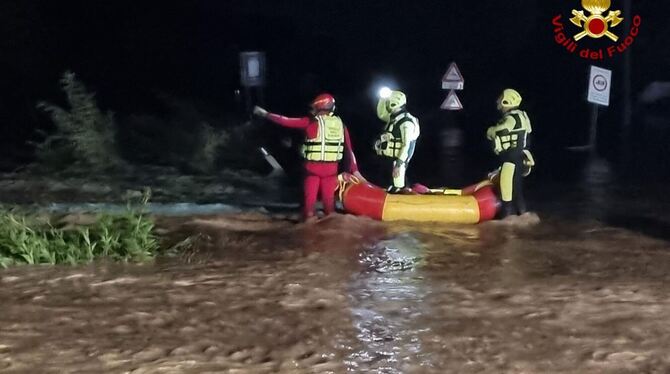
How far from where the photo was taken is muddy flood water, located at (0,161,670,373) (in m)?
7.16

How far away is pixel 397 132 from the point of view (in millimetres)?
12414

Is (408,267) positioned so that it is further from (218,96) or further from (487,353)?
(218,96)

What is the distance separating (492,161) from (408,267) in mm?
10616

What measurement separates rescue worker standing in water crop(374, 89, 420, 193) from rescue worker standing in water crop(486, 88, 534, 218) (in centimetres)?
97

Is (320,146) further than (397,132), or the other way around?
(397,132)

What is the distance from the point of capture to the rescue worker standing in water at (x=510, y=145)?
12281mm

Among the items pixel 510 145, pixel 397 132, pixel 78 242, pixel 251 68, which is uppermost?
pixel 251 68

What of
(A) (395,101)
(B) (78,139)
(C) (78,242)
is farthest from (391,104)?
(B) (78,139)

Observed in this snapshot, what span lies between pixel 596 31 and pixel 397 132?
12.5 meters

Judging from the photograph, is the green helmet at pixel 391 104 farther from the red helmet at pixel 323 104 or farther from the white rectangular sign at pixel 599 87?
the white rectangular sign at pixel 599 87

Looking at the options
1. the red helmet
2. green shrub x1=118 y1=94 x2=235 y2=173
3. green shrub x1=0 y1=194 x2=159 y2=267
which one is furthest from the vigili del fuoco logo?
green shrub x1=0 y1=194 x2=159 y2=267

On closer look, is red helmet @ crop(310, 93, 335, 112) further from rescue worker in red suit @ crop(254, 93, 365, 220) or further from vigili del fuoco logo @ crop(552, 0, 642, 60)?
vigili del fuoco logo @ crop(552, 0, 642, 60)

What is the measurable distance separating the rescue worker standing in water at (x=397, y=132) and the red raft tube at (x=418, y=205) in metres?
0.43

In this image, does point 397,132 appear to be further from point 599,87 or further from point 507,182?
point 599,87
